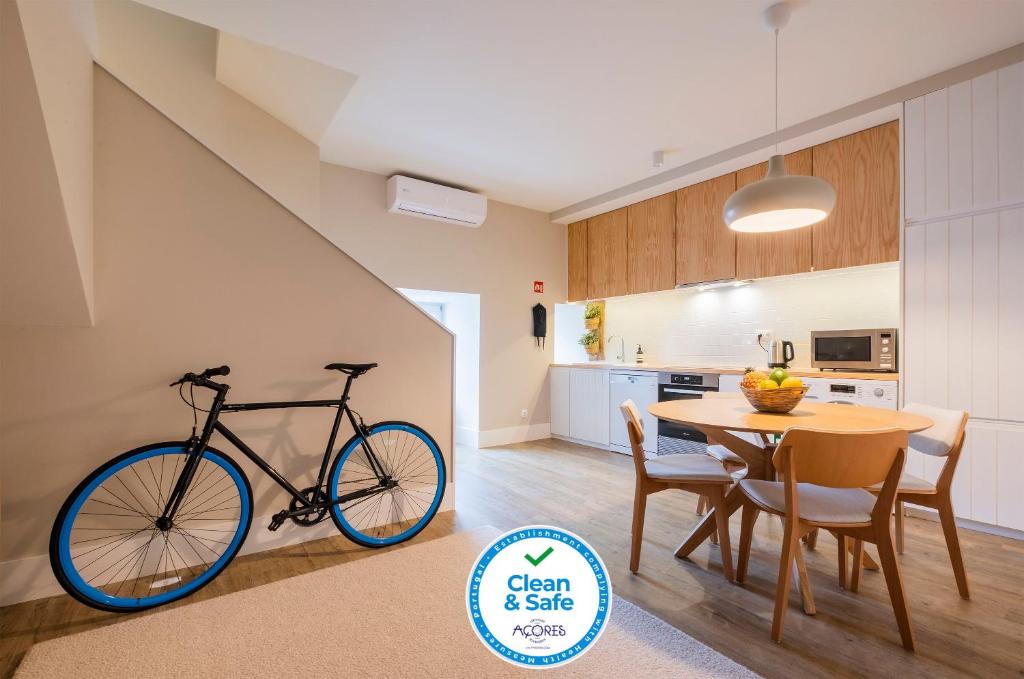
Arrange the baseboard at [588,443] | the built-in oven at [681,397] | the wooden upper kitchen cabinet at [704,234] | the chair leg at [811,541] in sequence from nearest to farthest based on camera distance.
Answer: the chair leg at [811,541], the built-in oven at [681,397], the wooden upper kitchen cabinet at [704,234], the baseboard at [588,443]

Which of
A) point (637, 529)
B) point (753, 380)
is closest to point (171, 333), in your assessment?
point (637, 529)

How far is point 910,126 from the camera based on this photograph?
10.1ft

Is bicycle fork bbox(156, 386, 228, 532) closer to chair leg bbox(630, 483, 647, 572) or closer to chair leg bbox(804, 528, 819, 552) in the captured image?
chair leg bbox(630, 483, 647, 572)

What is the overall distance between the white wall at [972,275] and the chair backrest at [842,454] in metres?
1.71

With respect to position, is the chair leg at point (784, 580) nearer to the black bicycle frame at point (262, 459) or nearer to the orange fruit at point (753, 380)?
the orange fruit at point (753, 380)

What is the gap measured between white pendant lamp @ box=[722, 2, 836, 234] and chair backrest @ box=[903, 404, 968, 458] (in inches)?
40.8

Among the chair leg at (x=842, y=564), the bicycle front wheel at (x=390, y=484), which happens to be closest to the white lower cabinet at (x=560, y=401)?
the bicycle front wheel at (x=390, y=484)

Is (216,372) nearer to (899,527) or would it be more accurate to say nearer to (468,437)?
(899,527)

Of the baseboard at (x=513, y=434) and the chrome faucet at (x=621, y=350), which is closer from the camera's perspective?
the baseboard at (x=513, y=434)

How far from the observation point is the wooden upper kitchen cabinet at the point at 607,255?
5.23 m

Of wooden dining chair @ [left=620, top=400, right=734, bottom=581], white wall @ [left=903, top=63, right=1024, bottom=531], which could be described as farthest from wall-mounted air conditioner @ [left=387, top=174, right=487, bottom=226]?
white wall @ [left=903, top=63, right=1024, bottom=531]

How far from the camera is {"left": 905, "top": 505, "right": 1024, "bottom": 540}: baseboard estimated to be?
2.71 meters

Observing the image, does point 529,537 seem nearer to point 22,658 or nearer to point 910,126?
point 22,658

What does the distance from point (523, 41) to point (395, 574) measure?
2758 mm
